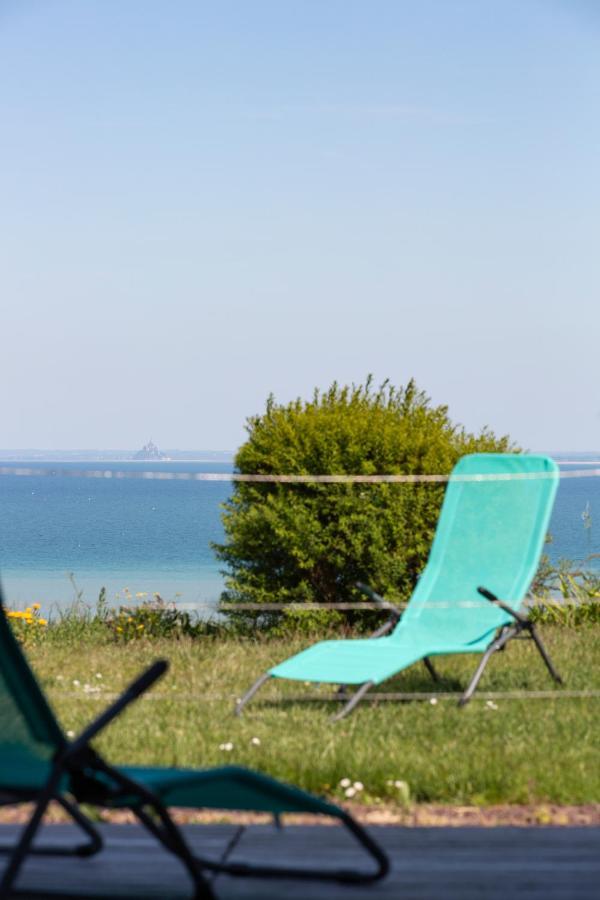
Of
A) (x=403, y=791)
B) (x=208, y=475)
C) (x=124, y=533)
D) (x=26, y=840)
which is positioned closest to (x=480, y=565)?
(x=208, y=475)

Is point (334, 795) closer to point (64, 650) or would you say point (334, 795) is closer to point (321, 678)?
point (321, 678)

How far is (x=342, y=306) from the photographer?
50000mm

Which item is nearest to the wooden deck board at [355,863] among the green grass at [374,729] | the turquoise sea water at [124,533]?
the green grass at [374,729]

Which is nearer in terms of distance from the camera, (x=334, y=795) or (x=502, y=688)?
(x=334, y=795)

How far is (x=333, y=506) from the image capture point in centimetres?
647

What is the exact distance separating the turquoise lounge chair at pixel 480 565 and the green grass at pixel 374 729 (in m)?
0.23

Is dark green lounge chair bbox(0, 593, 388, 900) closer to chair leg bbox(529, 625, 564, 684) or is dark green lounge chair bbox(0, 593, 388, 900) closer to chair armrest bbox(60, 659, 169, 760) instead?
chair armrest bbox(60, 659, 169, 760)

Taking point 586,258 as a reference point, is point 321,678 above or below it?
below

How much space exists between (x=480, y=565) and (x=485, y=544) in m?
0.09

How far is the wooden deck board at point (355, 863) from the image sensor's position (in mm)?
1693

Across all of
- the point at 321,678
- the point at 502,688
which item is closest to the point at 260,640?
the point at 502,688

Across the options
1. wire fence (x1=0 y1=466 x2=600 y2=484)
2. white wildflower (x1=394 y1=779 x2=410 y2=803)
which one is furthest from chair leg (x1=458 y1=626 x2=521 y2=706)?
white wildflower (x1=394 y1=779 x2=410 y2=803)

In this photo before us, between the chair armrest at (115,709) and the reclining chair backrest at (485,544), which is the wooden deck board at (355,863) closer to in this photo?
the chair armrest at (115,709)

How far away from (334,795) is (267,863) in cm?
134
